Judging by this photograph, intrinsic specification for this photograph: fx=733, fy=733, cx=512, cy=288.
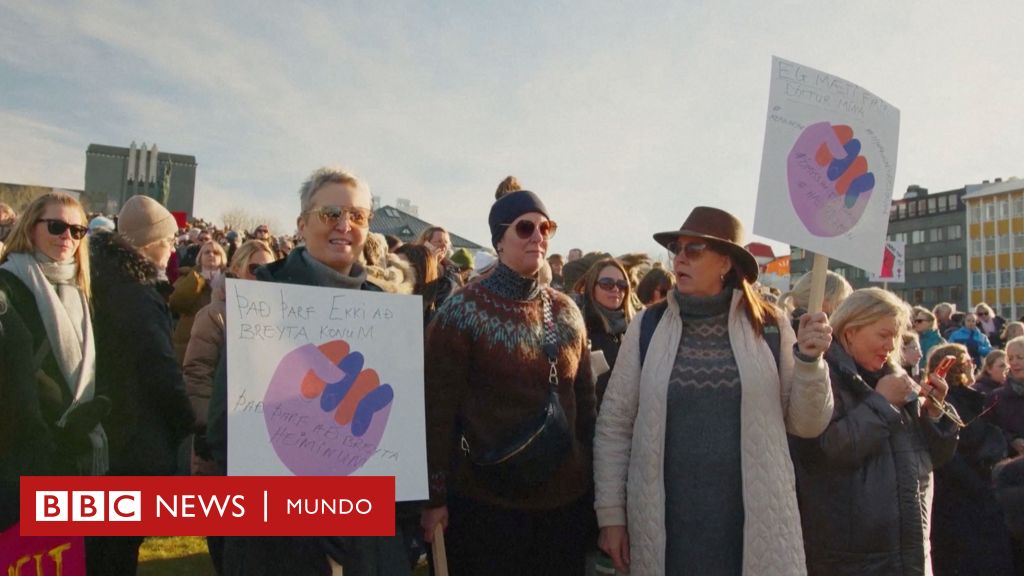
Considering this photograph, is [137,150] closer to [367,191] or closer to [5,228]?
[5,228]

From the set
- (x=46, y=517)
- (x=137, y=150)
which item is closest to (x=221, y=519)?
(x=46, y=517)

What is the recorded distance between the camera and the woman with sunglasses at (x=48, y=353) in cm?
289

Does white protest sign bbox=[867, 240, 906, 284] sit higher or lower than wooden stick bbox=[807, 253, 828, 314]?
higher

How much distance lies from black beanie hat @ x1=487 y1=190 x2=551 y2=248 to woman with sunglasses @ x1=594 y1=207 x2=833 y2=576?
0.63 metres

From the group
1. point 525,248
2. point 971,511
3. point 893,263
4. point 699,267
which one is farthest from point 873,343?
point 893,263

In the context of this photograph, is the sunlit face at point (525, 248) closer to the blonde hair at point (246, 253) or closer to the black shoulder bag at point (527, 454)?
the black shoulder bag at point (527, 454)

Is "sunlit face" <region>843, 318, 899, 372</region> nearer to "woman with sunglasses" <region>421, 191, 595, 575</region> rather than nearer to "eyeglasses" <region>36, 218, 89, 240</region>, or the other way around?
"woman with sunglasses" <region>421, 191, 595, 575</region>

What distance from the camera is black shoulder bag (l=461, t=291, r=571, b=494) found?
9.70 feet

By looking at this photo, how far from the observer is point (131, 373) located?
3.40 meters

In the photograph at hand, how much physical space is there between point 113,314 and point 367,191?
58.2 inches

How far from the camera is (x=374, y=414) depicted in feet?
8.74

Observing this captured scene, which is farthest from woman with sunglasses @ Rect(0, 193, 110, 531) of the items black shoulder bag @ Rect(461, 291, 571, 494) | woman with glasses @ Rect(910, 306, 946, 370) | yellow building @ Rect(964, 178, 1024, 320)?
yellow building @ Rect(964, 178, 1024, 320)

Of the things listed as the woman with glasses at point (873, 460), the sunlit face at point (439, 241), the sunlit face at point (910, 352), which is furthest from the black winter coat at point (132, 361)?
the sunlit face at point (910, 352)

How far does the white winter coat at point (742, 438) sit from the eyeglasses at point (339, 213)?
1300 mm
